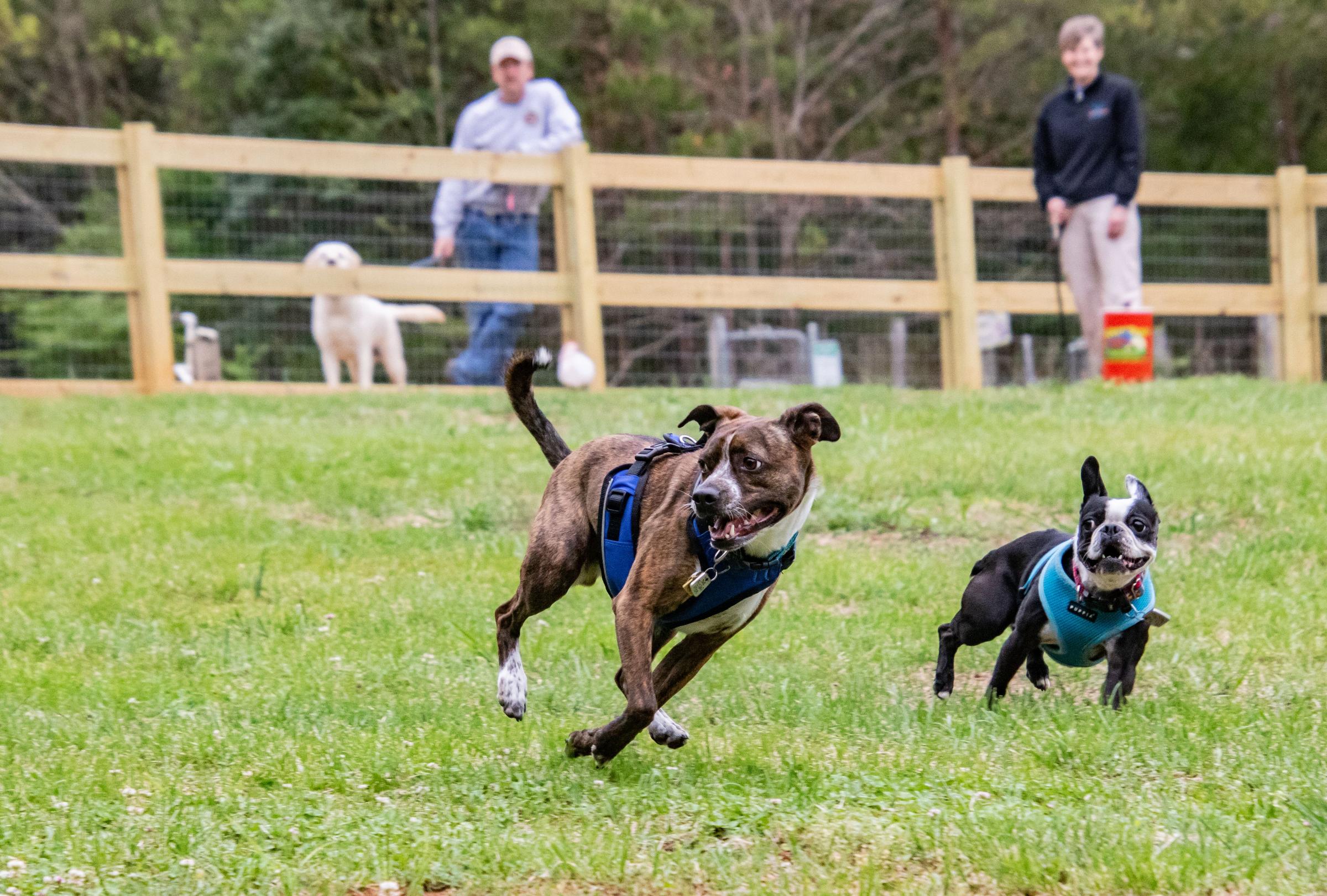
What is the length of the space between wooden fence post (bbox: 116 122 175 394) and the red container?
7.37 meters

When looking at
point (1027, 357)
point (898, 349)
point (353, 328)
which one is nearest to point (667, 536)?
point (353, 328)

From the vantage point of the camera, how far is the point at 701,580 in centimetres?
414

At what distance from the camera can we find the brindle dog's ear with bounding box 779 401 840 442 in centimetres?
438

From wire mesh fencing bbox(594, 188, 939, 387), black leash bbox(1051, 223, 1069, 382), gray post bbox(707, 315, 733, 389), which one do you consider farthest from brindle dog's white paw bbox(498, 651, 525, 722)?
gray post bbox(707, 315, 733, 389)

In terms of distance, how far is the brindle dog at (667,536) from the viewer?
13.4 ft

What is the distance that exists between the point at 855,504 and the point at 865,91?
23.3 m

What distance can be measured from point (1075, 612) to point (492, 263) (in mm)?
8642

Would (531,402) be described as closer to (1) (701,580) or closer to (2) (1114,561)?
(1) (701,580)

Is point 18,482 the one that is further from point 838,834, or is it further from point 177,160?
point 838,834

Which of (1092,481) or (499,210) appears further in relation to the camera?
(499,210)

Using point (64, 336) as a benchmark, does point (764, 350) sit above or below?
below

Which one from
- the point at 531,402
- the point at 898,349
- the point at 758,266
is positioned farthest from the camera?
the point at 758,266

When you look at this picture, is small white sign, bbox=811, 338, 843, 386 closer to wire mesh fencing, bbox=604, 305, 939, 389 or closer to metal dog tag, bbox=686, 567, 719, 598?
wire mesh fencing, bbox=604, 305, 939, 389

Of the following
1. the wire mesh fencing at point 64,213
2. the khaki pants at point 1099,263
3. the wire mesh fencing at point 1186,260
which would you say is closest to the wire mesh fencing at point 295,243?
the wire mesh fencing at point 64,213
